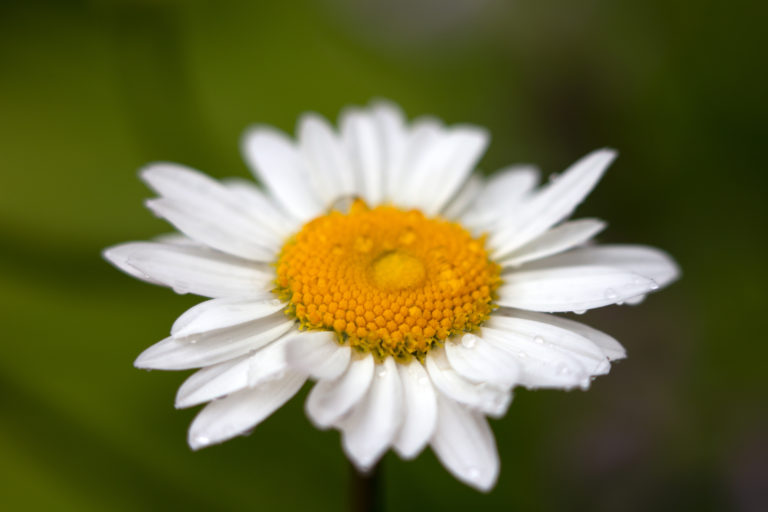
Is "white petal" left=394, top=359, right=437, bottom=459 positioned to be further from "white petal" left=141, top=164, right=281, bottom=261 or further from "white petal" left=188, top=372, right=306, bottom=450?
"white petal" left=141, top=164, right=281, bottom=261

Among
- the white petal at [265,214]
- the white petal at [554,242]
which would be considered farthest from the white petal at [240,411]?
the white petal at [554,242]

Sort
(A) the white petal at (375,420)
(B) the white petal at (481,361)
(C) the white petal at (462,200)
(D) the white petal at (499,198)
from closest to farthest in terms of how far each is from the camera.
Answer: (A) the white petal at (375,420) → (B) the white petal at (481,361) → (D) the white petal at (499,198) → (C) the white petal at (462,200)

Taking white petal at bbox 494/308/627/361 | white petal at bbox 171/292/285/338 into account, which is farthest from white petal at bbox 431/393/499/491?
white petal at bbox 171/292/285/338

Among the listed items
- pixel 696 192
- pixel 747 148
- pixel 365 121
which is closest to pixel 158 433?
pixel 365 121

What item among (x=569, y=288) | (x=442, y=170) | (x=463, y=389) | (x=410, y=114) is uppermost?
(x=410, y=114)

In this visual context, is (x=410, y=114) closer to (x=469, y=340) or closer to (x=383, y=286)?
(x=383, y=286)

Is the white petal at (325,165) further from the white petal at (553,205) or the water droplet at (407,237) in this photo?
the white petal at (553,205)

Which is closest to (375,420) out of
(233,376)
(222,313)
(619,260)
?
(233,376)
